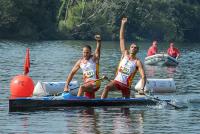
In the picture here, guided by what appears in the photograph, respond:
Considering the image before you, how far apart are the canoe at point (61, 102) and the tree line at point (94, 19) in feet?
228

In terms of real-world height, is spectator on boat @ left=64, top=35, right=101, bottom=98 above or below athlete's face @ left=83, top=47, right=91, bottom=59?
below

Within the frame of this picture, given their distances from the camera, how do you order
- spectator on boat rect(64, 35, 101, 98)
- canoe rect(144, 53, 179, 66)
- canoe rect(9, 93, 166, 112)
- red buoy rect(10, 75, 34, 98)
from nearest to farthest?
canoe rect(9, 93, 166, 112) → spectator on boat rect(64, 35, 101, 98) → red buoy rect(10, 75, 34, 98) → canoe rect(144, 53, 179, 66)

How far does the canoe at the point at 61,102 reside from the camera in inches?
792

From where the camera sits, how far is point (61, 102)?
68.1 feet

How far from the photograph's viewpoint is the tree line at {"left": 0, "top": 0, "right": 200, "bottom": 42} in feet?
299

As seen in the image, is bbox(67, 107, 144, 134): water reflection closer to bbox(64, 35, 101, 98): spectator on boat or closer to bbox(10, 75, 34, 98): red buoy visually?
bbox(64, 35, 101, 98): spectator on boat

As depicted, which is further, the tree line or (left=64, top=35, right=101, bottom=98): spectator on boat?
the tree line

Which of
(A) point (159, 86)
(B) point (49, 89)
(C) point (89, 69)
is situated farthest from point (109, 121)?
(A) point (159, 86)

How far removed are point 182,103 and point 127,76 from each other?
284 centimetres

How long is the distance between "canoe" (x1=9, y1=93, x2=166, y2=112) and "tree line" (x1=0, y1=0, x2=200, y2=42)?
69.4 metres

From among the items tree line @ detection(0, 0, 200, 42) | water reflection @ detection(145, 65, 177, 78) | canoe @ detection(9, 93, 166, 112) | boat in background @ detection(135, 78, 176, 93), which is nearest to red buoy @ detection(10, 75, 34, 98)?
canoe @ detection(9, 93, 166, 112)

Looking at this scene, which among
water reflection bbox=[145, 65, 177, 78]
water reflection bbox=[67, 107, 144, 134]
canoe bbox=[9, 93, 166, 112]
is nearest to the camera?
water reflection bbox=[67, 107, 144, 134]

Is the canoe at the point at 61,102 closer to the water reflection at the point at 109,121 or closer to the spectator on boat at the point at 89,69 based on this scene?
the water reflection at the point at 109,121

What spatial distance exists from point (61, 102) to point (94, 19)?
76204 mm
